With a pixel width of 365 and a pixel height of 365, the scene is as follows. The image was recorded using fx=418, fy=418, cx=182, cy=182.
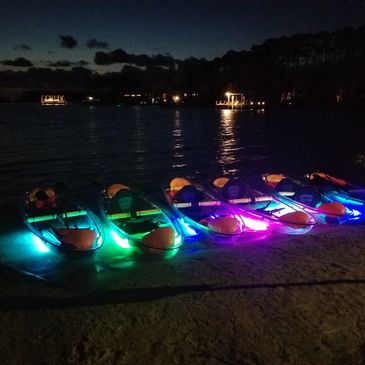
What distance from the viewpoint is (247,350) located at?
5.94 meters

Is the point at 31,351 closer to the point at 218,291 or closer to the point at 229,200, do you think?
the point at 218,291

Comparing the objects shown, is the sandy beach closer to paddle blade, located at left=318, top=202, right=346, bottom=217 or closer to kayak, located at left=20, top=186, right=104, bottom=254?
kayak, located at left=20, top=186, right=104, bottom=254

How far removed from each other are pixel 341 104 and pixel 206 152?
89.0m

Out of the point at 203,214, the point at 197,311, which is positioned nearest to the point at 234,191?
the point at 203,214

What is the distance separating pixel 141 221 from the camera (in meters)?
11.6

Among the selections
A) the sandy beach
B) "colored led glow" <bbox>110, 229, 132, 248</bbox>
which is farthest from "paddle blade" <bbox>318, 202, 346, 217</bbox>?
"colored led glow" <bbox>110, 229, 132, 248</bbox>

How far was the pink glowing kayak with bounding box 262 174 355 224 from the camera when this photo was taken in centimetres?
1229

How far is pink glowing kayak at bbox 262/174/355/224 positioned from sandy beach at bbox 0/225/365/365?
2581 millimetres

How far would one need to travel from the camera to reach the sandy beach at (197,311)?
5930 millimetres

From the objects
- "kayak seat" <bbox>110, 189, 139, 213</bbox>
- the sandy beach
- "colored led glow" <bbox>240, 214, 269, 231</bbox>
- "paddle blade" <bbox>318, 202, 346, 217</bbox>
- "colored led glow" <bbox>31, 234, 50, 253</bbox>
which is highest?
"kayak seat" <bbox>110, 189, 139, 213</bbox>

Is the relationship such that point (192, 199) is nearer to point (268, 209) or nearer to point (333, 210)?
point (268, 209)

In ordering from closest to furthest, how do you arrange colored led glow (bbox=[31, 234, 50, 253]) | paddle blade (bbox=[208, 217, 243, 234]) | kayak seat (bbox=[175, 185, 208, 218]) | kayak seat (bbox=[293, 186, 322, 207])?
colored led glow (bbox=[31, 234, 50, 253])
paddle blade (bbox=[208, 217, 243, 234])
kayak seat (bbox=[175, 185, 208, 218])
kayak seat (bbox=[293, 186, 322, 207])

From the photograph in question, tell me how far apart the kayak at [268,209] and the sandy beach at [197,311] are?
1.58 metres

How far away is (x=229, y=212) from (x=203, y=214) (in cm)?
77
